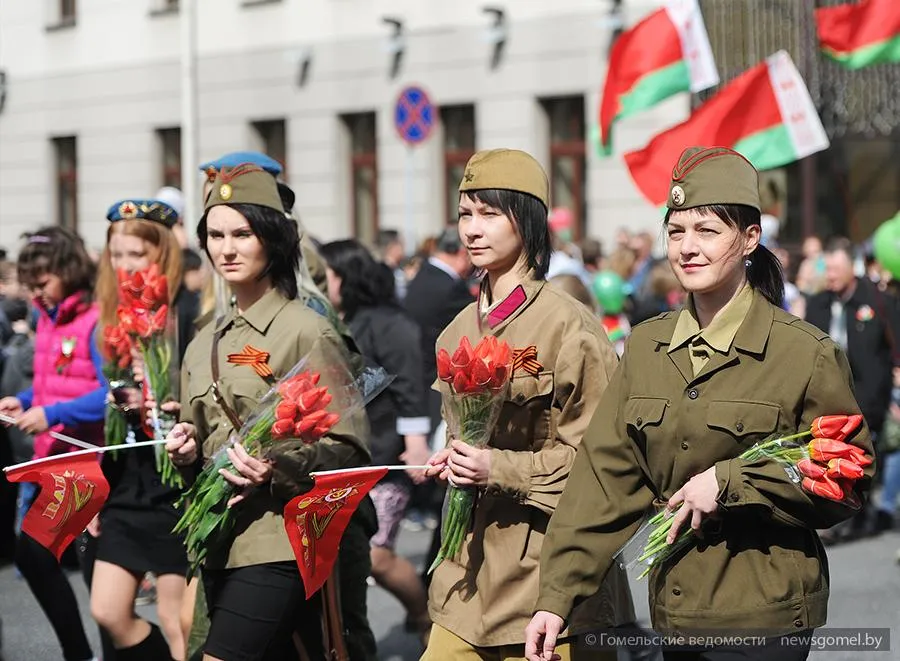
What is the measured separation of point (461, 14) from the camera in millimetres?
21828

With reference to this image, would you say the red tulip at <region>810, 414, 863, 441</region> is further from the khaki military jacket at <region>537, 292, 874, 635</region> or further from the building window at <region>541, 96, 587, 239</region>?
the building window at <region>541, 96, 587, 239</region>

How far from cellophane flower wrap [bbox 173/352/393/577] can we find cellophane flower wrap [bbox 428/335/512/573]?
50 cm

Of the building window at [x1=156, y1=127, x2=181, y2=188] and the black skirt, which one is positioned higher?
the building window at [x1=156, y1=127, x2=181, y2=188]

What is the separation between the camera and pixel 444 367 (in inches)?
172

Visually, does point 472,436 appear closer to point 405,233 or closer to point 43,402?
point 43,402

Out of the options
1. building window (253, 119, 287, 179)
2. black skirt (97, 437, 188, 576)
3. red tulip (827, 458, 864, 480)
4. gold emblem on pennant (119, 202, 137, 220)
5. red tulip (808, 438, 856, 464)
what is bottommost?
black skirt (97, 437, 188, 576)

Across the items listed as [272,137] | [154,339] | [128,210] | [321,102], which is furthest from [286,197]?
[272,137]

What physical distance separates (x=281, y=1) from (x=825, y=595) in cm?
2134

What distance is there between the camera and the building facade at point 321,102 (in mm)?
20766

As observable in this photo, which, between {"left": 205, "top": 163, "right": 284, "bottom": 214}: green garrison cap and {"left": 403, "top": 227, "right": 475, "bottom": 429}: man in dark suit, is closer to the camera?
{"left": 205, "top": 163, "right": 284, "bottom": 214}: green garrison cap

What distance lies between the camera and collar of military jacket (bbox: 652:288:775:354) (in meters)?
3.85

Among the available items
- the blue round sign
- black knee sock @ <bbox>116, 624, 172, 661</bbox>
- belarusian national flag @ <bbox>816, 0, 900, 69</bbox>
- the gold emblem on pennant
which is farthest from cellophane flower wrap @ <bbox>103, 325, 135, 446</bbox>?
the blue round sign

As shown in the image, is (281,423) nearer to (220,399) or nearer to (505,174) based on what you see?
(220,399)

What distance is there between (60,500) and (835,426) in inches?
104
